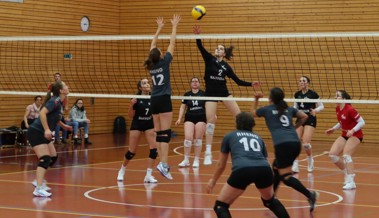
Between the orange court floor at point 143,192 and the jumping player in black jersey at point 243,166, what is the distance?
1.91 m

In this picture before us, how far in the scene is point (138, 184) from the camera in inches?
552

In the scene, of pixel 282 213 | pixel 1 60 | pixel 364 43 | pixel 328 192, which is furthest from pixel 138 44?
pixel 282 213

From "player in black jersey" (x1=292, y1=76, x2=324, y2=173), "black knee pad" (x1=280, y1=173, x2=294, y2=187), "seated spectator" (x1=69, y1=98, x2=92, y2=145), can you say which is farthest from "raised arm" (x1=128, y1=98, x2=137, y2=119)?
"seated spectator" (x1=69, y1=98, x2=92, y2=145)

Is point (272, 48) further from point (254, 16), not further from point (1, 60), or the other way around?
point (1, 60)

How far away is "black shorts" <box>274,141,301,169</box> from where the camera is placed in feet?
33.4

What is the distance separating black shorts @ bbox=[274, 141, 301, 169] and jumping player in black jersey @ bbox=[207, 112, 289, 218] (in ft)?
4.41

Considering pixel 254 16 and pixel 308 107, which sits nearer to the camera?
pixel 308 107

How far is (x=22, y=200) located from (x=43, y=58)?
12.7 m

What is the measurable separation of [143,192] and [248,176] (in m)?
4.79

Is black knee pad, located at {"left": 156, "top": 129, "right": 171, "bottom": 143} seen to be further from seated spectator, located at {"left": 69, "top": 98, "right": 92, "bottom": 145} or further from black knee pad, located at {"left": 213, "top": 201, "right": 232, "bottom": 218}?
seated spectator, located at {"left": 69, "top": 98, "right": 92, "bottom": 145}

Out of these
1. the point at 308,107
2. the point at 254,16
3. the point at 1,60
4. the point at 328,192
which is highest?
the point at 254,16

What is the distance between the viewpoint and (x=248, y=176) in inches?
336

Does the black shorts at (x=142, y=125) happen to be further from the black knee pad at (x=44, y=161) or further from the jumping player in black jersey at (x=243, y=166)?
the jumping player in black jersey at (x=243, y=166)

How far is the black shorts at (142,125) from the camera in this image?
46.4 ft
